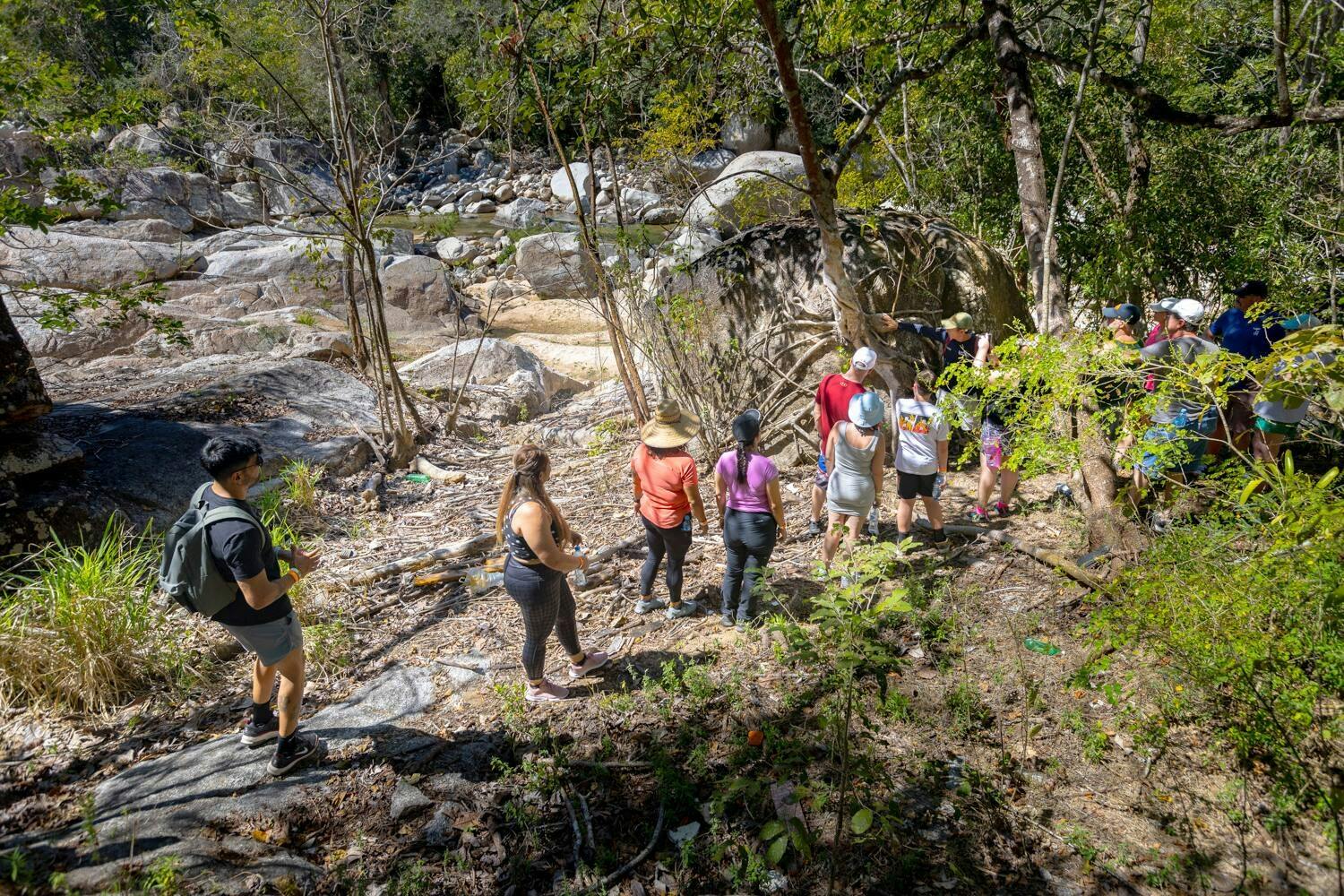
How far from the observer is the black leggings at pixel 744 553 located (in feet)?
14.0

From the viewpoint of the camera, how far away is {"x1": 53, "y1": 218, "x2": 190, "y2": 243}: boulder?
17391 mm

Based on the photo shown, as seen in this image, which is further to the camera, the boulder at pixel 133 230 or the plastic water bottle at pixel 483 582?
the boulder at pixel 133 230

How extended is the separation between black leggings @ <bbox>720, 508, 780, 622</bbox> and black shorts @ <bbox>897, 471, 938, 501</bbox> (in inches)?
46.6

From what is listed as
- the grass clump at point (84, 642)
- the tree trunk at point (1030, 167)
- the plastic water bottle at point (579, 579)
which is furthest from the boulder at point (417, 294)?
the tree trunk at point (1030, 167)

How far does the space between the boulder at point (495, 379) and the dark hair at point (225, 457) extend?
22.0ft

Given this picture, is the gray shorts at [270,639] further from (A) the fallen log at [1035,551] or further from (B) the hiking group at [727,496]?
(A) the fallen log at [1035,551]

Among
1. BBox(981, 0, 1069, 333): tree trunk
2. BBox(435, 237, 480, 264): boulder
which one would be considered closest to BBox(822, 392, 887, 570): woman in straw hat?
BBox(981, 0, 1069, 333): tree trunk

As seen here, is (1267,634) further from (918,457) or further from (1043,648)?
(918,457)

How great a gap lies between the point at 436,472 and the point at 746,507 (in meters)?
4.54

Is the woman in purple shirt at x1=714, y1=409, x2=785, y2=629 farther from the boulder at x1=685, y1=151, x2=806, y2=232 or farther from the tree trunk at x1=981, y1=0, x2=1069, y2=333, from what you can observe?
the boulder at x1=685, y1=151, x2=806, y2=232

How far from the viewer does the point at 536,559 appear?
3.62 m

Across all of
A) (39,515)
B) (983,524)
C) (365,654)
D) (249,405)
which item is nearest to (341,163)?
(249,405)

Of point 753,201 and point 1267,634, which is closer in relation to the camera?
point 1267,634

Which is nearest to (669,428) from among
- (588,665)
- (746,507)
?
(746,507)
